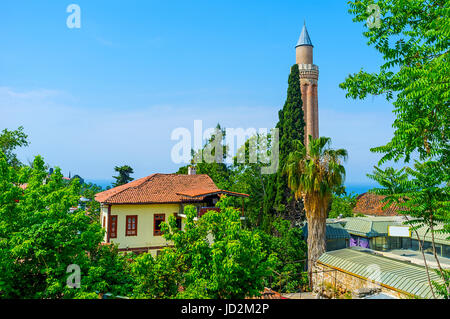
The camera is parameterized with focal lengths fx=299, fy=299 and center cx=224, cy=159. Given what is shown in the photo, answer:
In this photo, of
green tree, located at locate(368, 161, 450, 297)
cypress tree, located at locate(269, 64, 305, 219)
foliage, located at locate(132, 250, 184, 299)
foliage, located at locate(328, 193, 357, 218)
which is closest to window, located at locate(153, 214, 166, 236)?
cypress tree, located at locate(269, 64, 305, 219)

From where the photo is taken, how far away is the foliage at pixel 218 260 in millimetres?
7789

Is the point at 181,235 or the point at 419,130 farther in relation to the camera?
the point at 181,235

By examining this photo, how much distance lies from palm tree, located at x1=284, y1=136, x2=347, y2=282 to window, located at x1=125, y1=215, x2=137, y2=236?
11.8 metres

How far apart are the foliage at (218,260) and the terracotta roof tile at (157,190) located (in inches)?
517

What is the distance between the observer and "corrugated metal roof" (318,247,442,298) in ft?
38.8

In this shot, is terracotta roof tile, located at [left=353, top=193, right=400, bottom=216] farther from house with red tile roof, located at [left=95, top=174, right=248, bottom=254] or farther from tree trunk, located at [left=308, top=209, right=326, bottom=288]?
house with red tile roof, located at [left=95, top=174, right=248, bottom=254]

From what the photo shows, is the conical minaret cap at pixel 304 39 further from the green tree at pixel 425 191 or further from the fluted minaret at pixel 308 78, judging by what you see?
the green tree at pixel 425 191

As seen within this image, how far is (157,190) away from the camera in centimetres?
2416

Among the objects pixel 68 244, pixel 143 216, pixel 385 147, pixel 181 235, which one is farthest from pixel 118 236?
pixel 385 147

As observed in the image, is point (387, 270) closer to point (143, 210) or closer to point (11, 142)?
point (143, 210)

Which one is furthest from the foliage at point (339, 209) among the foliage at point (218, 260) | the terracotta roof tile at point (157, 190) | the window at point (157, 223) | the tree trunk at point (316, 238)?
the foliage at point (218, 260)
